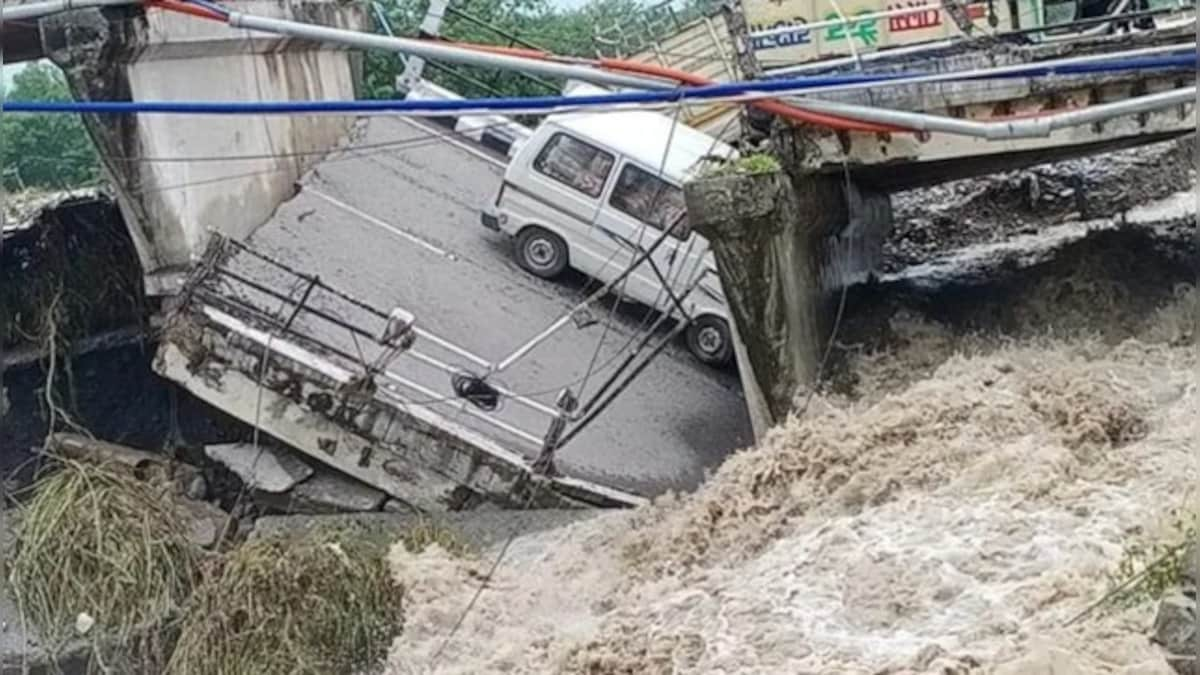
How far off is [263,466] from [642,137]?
525 centimetres

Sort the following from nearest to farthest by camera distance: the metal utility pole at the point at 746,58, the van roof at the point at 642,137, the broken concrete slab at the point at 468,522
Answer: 1. the metal utility pole at the point at 746,58
2. the broken concrete slab at the point at 468,522
3. the van roof at the point at 642,137

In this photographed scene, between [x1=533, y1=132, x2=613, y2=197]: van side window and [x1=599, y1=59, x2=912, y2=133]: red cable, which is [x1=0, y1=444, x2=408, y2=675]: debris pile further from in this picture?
[x1=533, y1=132, x2=613, y2=197]: van side window

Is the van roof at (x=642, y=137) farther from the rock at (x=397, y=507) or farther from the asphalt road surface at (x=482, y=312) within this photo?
the rock at (x=397, y=507)

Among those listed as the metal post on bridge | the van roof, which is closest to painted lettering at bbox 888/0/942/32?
the van roof

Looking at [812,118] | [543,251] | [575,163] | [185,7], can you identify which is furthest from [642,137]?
[185,7]

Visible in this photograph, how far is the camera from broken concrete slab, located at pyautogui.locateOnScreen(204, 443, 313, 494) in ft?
52.7

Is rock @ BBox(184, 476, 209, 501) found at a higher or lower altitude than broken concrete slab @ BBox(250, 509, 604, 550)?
lower

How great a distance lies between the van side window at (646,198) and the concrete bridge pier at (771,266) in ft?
7.35

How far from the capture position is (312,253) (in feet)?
59.6

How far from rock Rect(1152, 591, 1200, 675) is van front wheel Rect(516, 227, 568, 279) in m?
11.7

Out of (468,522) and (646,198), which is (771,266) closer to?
(468,522)

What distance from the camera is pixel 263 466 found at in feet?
53.3

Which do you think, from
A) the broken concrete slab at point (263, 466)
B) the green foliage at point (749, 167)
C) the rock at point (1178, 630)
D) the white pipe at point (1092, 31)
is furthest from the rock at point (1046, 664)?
the broken concrete slab at point (263, 466)

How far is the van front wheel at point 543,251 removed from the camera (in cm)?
1841
